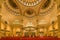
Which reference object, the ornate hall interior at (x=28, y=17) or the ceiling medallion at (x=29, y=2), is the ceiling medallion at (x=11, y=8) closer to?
the ornate hall interior at (x=28, y=17)

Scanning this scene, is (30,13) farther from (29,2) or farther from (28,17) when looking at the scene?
(29,2)

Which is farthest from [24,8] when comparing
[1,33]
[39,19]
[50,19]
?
[1,33]

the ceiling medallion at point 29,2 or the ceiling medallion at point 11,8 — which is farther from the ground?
the ceiling medallion at point 29,2

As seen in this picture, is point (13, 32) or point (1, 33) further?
point (13, 32)

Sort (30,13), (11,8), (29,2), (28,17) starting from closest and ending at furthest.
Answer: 1. (11,8)
2. (28,17)
3. (30,13)
4. (29,2)

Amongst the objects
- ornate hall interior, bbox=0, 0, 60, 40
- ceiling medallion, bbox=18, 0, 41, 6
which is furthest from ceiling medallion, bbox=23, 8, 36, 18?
ceiling medallion, bbox=18, 0, 41, 6

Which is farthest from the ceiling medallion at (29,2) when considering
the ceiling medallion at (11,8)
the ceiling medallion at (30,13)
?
the ceiling medallion at (11,8)

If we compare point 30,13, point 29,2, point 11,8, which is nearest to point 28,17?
point 30,13

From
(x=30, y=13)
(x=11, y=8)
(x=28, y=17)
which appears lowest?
(x=28, y=17)

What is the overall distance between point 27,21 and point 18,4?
A: 9.10 feet

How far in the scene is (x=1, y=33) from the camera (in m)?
20.6

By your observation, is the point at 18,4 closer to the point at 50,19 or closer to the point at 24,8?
the point at 24,8

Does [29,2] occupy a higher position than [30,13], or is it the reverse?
[29,2]

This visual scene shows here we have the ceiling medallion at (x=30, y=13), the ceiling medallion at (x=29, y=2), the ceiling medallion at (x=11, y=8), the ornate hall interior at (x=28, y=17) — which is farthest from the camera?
the ceiling medallion at (x=29, y=2)
